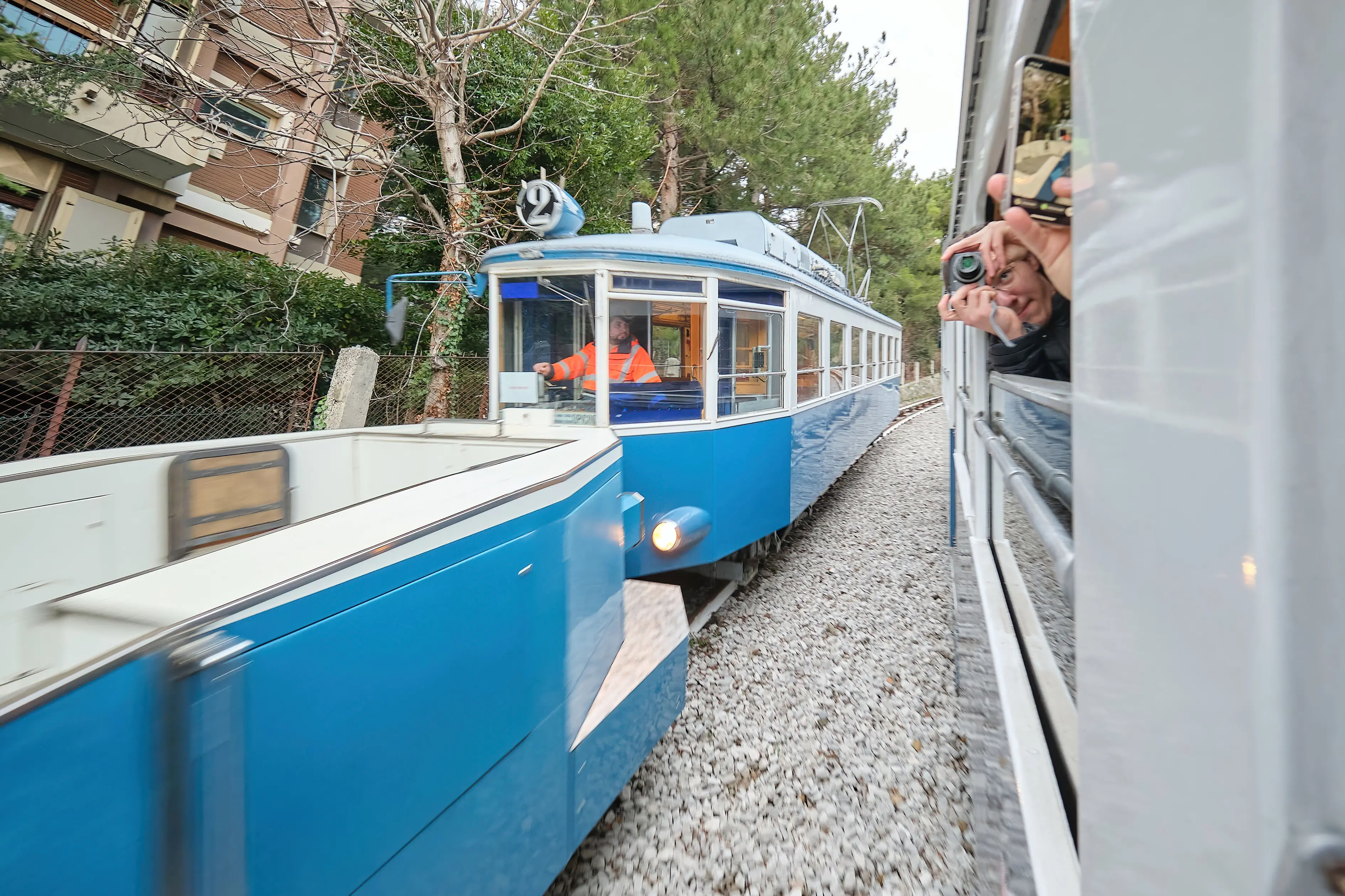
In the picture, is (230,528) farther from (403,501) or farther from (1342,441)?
(1342,441)

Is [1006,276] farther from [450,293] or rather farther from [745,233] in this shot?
[450,293]

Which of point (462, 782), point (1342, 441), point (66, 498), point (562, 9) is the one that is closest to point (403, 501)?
point (462, 782)

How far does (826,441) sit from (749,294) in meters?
2.34

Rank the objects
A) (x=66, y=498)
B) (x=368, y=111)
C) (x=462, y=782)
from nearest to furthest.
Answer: (x=462, y=782) < (x=66, y=498) < (x=368, y=111)

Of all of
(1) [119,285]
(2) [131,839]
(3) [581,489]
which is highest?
(1) [119,285]

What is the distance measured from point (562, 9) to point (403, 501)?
35.1 ft

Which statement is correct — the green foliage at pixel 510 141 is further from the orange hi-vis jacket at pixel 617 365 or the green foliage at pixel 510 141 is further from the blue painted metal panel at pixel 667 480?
the blue painted metal panel at pixel 667 480

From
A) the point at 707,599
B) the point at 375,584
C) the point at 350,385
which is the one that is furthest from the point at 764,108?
the point at 375,584

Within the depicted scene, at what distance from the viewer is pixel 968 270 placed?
142cm

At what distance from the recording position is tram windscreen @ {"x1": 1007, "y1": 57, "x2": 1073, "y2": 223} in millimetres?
1215

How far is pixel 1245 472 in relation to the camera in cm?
40

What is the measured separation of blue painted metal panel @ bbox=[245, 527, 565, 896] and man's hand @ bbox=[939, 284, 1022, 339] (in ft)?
4.09

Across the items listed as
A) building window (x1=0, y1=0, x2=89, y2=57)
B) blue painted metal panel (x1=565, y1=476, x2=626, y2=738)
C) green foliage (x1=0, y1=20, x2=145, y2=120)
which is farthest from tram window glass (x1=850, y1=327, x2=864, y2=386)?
building window (x1=0, y1=0, x2=89, y2=57)

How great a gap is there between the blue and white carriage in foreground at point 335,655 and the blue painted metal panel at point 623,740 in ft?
0.04
